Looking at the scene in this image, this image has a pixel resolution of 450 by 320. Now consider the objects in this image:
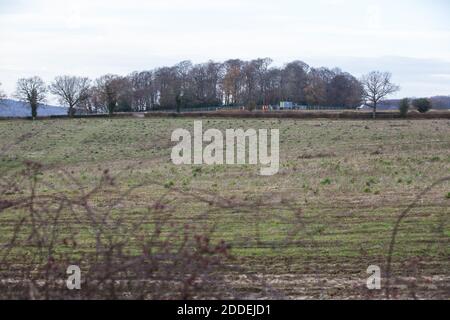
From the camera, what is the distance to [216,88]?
132750 millimetres

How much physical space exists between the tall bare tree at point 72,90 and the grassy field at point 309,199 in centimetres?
6622

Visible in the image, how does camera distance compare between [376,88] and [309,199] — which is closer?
[309,199]

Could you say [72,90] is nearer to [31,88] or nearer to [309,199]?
[31,88]

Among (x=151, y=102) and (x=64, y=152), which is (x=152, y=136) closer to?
(x=64, y=152)

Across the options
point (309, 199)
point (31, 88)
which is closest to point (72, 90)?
point (31, 88)

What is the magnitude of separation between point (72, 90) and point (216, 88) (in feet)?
106

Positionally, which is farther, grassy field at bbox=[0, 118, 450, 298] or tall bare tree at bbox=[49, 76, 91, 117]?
tall bare tree at bbox=[49, 76, 91, 117]

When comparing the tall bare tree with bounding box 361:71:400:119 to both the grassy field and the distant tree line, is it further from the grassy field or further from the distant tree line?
the grassy field

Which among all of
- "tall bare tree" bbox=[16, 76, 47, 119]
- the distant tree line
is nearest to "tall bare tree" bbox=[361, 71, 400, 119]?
the distant tree line

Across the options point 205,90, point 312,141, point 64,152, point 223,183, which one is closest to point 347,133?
point 312,141

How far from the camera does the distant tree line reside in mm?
108375

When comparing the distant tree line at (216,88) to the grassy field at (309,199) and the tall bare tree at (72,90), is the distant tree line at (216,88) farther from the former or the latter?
the grassy field at (309,199)

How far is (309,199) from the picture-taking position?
16.0 meters

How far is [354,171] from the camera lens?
906 inches
